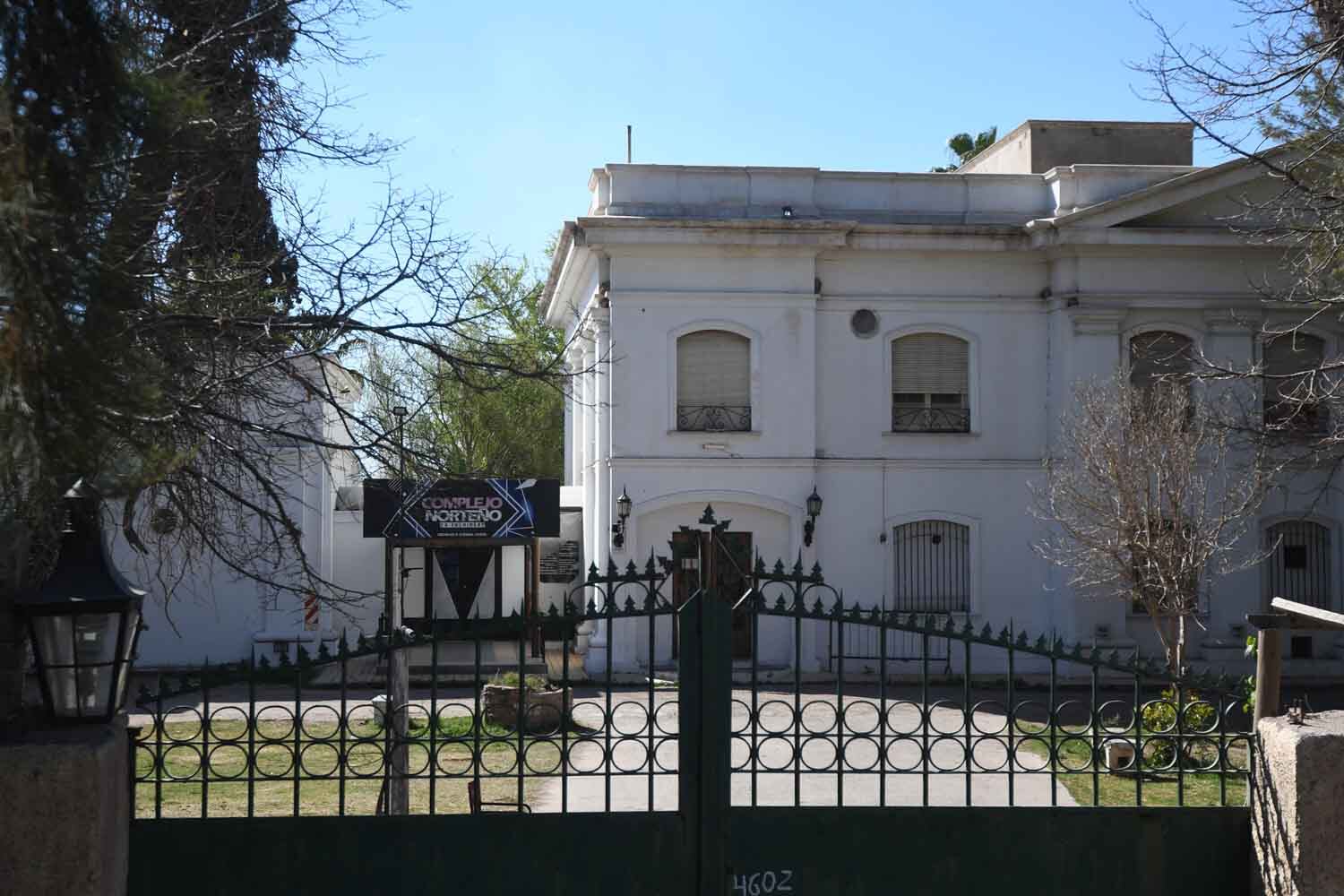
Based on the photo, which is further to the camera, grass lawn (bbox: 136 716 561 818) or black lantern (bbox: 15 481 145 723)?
grass lawn (bbox: 136 716 561 818)

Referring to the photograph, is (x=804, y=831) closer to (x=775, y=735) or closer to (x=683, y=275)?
(x=775, y=735)

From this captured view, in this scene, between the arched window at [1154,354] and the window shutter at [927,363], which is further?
the window shutter at [927,363]

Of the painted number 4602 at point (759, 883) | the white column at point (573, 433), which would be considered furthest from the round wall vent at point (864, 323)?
the painted number 4602 at point (759, 883)

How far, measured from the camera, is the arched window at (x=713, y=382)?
896 inches

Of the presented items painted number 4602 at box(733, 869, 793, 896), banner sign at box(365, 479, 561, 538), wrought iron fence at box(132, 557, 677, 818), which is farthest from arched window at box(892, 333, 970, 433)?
painted number 4602 at box(733, 869, 793, 896)

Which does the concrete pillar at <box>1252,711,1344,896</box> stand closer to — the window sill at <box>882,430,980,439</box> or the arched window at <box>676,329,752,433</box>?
the arched window at <box>676,329,752,433</box>

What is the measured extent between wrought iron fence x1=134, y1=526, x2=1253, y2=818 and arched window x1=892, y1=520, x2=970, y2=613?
112 centimetres

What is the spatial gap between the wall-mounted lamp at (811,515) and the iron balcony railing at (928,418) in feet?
6.80

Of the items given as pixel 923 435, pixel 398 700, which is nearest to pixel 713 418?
pixel 923 435

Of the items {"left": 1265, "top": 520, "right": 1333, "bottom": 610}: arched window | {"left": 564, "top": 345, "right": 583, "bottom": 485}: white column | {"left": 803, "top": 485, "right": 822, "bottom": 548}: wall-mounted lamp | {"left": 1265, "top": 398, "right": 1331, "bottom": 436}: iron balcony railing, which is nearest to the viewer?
{"left": 1265, "top": 398, "right": 1331, "bottom": 436}: iron balcony railing

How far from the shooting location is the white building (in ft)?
73.7

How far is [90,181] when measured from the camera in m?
5.43

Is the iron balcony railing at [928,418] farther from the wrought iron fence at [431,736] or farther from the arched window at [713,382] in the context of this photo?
the wrought iron fence at [431,736]

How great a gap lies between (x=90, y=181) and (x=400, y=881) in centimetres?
348
